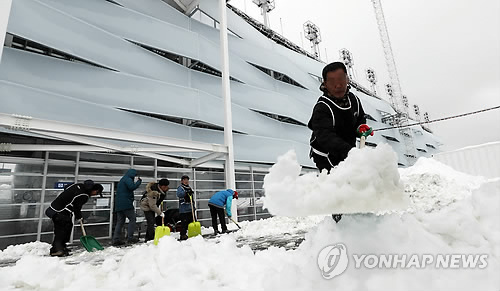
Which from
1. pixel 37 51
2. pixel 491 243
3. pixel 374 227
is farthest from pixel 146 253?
pixel 37 51

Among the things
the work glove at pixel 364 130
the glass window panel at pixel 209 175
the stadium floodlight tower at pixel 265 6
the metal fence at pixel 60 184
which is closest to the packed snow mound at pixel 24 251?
the metal fence at pixel 60 184

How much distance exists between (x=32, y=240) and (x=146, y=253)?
20.4 feet

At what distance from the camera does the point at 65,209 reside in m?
5.11

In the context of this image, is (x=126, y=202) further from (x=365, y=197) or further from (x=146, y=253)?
(x=365, y=197)

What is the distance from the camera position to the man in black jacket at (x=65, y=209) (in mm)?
4953

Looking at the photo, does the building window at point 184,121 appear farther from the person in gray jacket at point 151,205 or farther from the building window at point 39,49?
the person in gray jacket at point 151,205

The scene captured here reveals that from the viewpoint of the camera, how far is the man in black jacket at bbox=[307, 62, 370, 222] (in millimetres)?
1925

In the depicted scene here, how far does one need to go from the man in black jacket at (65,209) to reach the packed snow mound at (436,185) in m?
7.81

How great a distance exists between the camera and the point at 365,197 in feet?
4.26

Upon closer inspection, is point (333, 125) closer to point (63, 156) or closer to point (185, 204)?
point (185, 204)

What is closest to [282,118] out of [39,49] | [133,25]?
[133,25]

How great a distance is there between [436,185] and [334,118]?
27.5 feet

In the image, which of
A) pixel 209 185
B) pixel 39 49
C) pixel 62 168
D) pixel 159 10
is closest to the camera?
pixel 39 49

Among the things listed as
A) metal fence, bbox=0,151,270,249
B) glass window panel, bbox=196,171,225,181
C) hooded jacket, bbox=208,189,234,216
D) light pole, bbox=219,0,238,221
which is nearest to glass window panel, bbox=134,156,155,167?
metal fence, bbox=0,151,270,249
